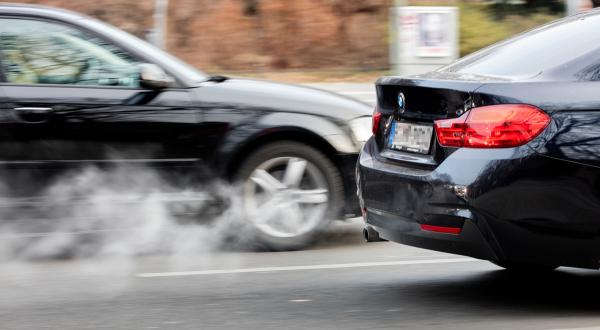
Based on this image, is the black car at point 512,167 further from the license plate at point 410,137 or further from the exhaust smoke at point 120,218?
the exhaust smoke at point 120,218

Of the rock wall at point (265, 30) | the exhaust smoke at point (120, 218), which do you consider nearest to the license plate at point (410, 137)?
the exhaust smoke at point (120, 218)

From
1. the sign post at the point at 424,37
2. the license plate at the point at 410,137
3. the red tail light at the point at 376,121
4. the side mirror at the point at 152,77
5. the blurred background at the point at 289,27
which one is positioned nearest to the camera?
the license plate at the point at 410,137

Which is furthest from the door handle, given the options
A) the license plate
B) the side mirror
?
the license plate

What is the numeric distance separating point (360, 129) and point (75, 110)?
75.6 inches

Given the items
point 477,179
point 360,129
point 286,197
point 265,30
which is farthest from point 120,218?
point 265,30

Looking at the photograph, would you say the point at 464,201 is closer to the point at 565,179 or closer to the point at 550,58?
the point at 565,179

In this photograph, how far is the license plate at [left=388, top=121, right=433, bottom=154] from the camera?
509 cm

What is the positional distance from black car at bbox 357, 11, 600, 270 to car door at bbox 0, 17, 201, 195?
2.20 m

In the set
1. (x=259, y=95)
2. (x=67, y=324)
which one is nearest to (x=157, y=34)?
(x=259, y=95)

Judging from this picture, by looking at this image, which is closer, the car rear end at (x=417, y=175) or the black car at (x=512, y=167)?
the black car at (x=512, y=167)

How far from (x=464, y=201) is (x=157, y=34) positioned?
16348mm

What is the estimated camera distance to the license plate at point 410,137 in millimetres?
5094

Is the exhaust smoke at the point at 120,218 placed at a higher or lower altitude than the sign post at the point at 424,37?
higher

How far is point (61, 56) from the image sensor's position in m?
6.94
